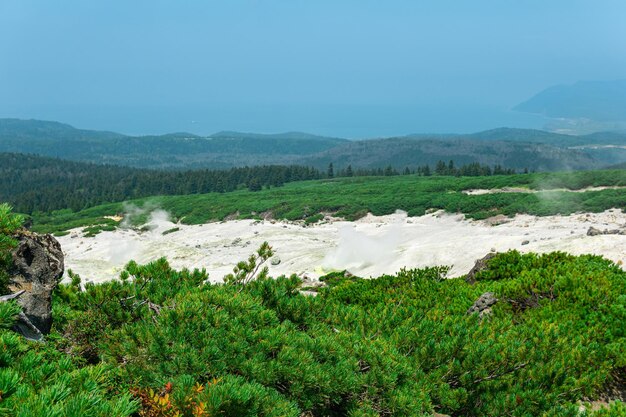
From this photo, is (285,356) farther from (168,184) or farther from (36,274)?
(168,184)

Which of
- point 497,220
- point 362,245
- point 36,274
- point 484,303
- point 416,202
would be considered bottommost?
point 416,202

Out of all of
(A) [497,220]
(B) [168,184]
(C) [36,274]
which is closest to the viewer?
(C) [36,274]

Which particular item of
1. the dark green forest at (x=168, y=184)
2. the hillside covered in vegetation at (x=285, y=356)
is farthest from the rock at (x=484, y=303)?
the dark green forest at (x=168, y=184)

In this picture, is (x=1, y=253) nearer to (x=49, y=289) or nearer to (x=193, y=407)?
(x=49, y=289)

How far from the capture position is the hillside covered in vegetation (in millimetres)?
4523

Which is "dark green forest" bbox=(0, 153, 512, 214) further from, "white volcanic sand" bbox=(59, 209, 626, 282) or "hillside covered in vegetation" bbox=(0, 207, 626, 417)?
"hillside covered in vegetation" bbox=(0, 207, 626, 417)

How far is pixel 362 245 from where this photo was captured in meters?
32.7

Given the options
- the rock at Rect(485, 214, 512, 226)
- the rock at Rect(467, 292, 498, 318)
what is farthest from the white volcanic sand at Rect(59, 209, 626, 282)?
the rock at Rect(467, 292, 498, 318)

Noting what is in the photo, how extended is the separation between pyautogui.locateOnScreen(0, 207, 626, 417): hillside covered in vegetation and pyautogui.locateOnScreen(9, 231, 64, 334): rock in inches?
11.0

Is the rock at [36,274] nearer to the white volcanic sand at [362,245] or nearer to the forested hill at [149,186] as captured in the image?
the white volcanic sand at [362,245]

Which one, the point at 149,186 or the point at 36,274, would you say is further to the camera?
the point at 149,186

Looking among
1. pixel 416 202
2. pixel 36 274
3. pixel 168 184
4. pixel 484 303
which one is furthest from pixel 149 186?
pixel 36 274

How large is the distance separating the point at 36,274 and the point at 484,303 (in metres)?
8.91

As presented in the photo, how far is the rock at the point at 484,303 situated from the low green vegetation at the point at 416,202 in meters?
36.6
